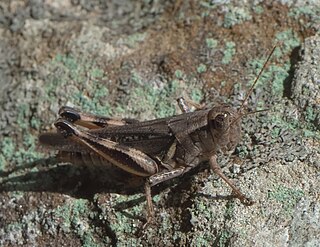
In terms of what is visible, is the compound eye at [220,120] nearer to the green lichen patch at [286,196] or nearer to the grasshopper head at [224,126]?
the grasshopper head at [224,126]

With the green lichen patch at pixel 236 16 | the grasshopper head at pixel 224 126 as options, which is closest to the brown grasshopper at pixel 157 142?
the grasshopper head at pixel 224 126

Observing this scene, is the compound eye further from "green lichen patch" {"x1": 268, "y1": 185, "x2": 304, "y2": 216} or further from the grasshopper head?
"green lichen patch" {"x1": 268, "y1": 185, "x2": 304, "y2": 216}

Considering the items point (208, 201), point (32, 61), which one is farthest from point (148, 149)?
point (32, 61)

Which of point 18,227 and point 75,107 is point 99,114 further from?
point 18,227

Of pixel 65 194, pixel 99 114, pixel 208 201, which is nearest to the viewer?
pixel 208 201

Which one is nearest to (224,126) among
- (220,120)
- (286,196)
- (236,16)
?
(220,120)

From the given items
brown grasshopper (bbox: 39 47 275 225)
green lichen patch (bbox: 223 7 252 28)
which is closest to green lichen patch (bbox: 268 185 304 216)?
brown grasshopper (bbox: 39 47 275 225)

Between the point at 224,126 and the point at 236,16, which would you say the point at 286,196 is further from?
the point at 236,16

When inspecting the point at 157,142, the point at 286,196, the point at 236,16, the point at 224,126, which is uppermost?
the point at 236,16
